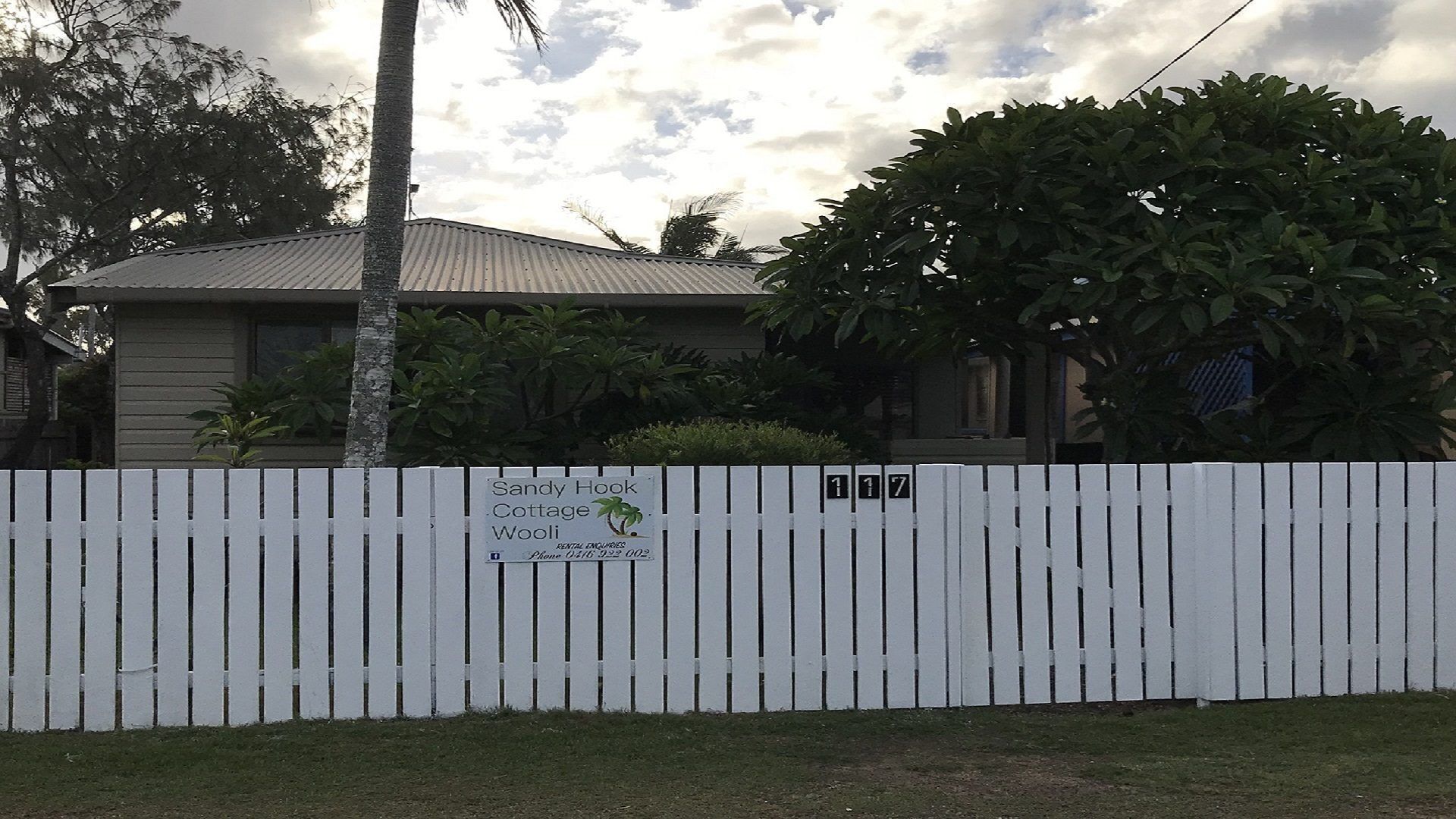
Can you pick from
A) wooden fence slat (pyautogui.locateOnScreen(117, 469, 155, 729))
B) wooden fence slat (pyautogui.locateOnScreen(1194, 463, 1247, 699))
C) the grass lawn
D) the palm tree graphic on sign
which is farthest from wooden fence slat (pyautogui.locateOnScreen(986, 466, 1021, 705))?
wooden fence slat (pyautogui.locateOnScreen(117, 469, 155, 729))

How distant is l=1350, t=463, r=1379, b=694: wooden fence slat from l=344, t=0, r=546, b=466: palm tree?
6.13 metres

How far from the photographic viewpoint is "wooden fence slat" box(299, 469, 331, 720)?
5.42m

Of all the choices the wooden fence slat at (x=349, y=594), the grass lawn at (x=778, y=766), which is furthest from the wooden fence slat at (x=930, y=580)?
the wooden fence slat at (x=349, y=594)

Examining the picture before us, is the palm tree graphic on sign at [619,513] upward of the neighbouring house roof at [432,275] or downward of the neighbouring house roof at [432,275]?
downward

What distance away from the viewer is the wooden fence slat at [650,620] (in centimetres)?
565

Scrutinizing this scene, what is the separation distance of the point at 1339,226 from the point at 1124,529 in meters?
3.94

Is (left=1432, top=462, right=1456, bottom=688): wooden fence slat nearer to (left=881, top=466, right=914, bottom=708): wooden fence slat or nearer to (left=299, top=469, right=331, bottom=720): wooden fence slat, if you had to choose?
(left=881, top=466, right=914, bottom=708): wooden fence slat

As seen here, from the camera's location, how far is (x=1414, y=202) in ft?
28.1

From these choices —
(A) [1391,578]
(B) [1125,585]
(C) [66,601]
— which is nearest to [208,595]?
(C) [66,601]

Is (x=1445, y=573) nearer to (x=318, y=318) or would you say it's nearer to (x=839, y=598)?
(x=839, y=598)

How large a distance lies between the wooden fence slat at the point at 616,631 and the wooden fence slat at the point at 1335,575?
3.56 meters

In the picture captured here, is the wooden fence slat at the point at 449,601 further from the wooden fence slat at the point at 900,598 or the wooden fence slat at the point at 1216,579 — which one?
the wooden fence slat at the point at 1216,579

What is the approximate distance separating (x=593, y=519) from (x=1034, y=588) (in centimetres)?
221

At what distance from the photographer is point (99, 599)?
17.5 feet
